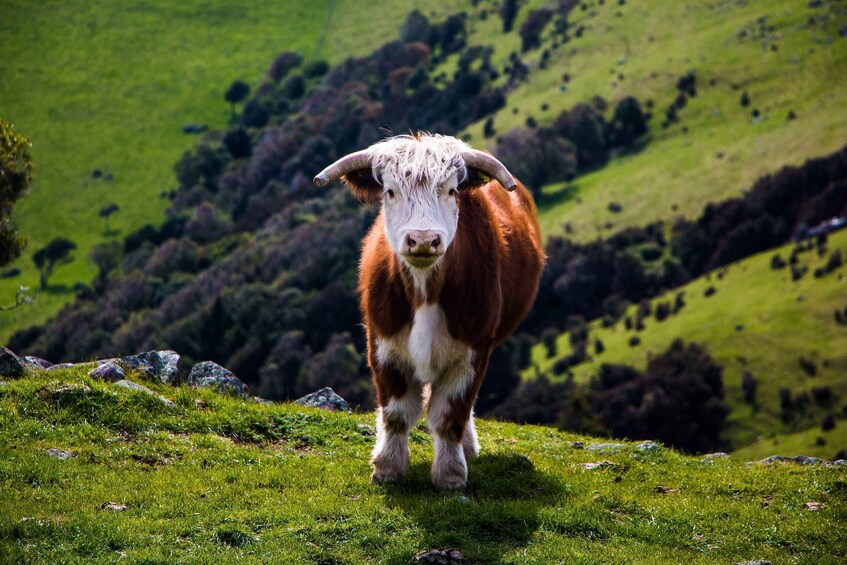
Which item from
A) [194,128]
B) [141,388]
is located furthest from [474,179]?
[194,128]

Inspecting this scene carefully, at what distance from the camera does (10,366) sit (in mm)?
15789

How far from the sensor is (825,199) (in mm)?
132750

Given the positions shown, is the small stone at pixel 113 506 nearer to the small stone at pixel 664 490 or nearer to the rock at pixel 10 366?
the rock at pixel 10 366

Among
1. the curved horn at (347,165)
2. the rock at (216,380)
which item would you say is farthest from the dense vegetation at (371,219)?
the curved horn at (347,165)

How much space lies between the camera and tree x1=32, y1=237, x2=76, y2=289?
14975 cm

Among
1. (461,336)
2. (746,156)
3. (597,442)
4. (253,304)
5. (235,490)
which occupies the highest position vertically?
(461,336)

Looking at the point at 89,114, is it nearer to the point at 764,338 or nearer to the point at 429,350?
the point at 764,338

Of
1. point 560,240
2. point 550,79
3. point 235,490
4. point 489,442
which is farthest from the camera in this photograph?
point 550,79

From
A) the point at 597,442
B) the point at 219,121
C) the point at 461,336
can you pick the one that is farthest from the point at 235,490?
the point at 219,121

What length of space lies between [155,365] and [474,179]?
295 inches

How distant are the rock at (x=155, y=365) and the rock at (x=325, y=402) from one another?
7.87 feet

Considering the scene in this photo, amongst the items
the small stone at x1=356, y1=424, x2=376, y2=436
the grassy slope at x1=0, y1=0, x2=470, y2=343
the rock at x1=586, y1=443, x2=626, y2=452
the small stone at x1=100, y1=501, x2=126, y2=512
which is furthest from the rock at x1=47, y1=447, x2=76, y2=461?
the grassy slope at x1=0, y1=0, x2=470, y2=343

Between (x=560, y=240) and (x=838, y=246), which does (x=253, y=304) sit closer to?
(x=560, y=240)

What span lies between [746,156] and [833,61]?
28.8m
